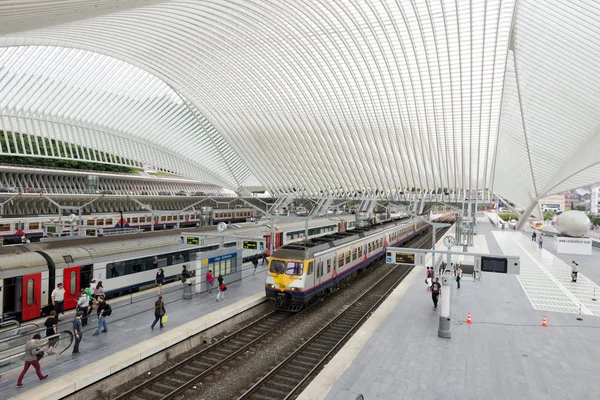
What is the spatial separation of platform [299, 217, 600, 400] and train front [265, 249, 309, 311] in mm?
3413

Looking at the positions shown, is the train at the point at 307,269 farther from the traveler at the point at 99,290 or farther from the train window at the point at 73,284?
the train window at the point at 73,284

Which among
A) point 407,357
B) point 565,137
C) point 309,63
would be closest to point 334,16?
point 309,63

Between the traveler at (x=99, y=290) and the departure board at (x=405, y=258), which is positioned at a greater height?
the departure board at (x=405, y=258)

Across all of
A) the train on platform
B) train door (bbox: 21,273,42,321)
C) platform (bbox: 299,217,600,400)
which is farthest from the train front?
train door (bbox: 21,273,42,321)

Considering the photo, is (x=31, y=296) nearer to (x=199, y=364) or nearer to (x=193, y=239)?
(x=199, y=364)

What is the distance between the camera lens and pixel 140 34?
35.2 m

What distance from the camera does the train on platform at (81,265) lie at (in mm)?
14766

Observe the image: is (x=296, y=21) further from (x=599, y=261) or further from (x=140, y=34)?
(x=599, y=261)

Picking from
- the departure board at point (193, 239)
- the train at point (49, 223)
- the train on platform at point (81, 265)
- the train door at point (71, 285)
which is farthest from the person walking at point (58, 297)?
the train at point (49, 223)

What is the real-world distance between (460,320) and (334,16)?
83.0 ft

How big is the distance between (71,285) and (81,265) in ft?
2.88

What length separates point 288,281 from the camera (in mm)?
17812

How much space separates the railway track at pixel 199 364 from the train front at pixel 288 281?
1.14 meters

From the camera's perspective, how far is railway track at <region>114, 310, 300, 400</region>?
1070 cm
